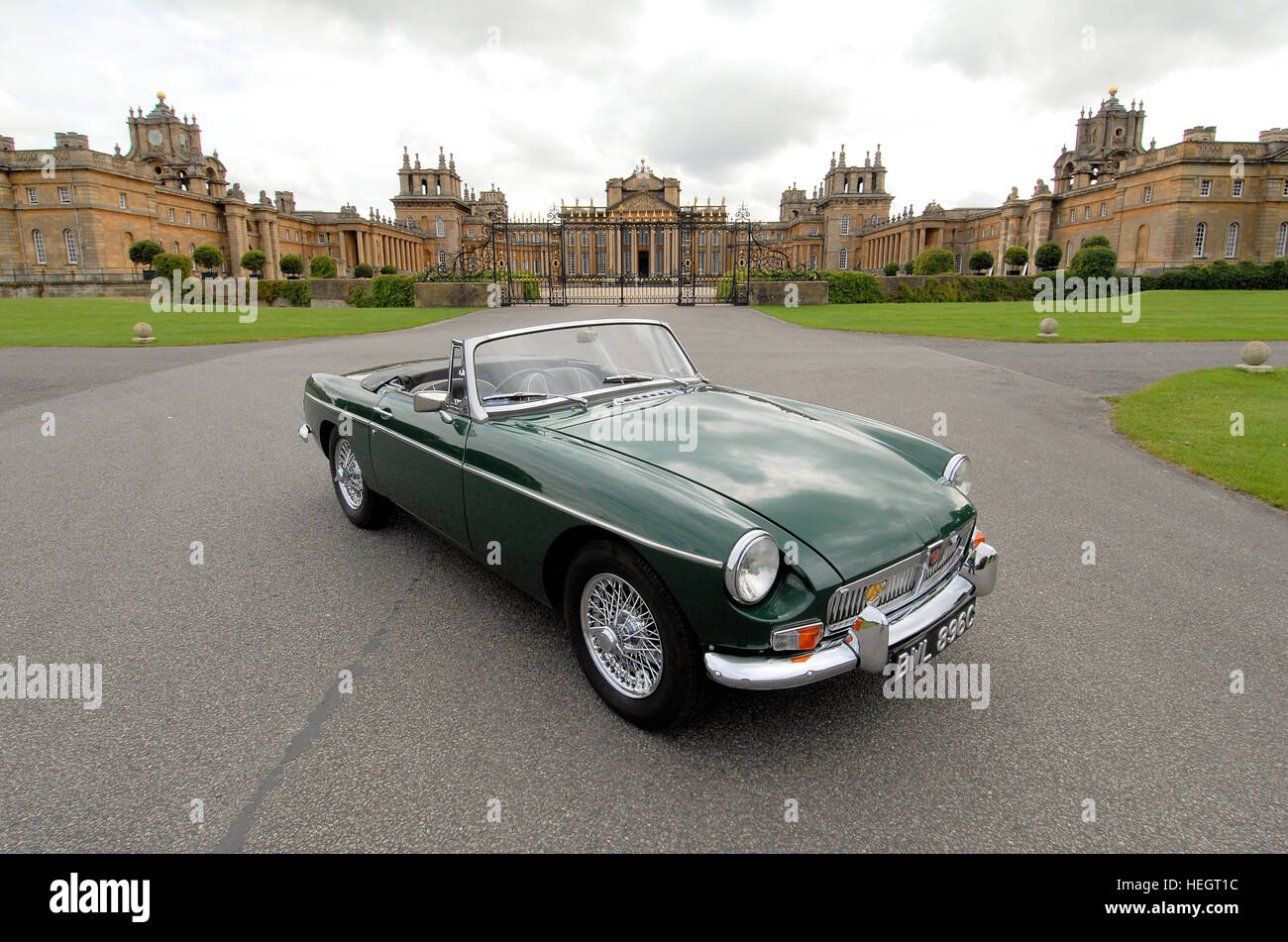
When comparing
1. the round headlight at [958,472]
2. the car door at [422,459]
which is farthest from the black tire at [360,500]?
the round headlight at [958,472]

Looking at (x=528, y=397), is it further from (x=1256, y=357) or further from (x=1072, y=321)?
(x=1072, y=321)

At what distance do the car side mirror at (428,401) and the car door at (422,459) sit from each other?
7 centimetres

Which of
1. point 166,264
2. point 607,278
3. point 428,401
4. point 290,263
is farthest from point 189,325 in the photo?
point 290,263

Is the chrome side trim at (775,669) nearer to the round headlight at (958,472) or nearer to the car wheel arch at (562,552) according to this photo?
the car wheel arch at (562,552)

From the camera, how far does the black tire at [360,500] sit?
16.3 feet

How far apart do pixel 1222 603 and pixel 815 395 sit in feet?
21.3

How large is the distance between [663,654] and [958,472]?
1962 millimetres

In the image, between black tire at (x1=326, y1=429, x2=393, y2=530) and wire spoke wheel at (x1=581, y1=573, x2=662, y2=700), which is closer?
wire spoke wheel at (x1=581, y1=573, x2=662, y2=700)

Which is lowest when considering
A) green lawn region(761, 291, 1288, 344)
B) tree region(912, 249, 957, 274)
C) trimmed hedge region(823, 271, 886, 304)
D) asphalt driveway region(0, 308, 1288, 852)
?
asphalt driveway region(0, 308, 1288, 852)

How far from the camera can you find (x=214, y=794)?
2.47 m

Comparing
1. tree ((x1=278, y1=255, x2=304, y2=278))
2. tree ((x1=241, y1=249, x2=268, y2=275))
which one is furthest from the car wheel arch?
tree ((x1=241, y1=249, x2=268, y2=275))

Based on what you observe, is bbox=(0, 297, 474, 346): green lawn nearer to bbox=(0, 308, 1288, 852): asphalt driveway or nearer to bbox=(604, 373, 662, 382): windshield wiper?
bbox=(0, 308, 1288, 852): asphalt driveway

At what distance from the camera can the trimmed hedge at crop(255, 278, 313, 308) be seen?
37.6 metres

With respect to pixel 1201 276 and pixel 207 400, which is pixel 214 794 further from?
pixel 1201 276
